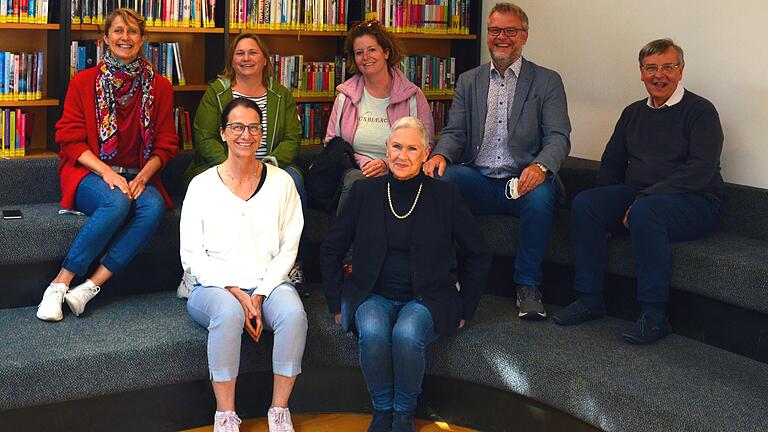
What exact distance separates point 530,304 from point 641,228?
0.55 metres

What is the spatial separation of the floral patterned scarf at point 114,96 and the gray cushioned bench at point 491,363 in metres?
0.68

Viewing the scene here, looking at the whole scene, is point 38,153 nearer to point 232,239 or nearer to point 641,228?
point 232,239

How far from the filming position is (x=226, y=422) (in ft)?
11.3

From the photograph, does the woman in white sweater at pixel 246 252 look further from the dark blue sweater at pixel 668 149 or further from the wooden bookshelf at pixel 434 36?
the wooden bookshelf at pixel 434 36

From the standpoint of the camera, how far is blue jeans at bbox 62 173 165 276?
3826mm

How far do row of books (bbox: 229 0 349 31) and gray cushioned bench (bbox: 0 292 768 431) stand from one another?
1.87m

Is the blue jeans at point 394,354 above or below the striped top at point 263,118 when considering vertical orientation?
below

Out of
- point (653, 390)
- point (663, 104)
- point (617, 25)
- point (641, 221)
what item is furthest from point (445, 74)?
point (653, 390)

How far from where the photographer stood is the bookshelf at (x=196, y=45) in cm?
476

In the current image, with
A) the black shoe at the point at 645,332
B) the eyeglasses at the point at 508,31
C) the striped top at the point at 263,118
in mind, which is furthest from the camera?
the striped top at the point at 263,118

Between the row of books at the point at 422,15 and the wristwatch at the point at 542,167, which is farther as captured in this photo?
the row of books at the point at 422,15

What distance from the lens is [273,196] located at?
3689 millimetres

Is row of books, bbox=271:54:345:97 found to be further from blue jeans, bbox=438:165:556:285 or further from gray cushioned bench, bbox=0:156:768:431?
blue jeans, bbox=438:165:556:285

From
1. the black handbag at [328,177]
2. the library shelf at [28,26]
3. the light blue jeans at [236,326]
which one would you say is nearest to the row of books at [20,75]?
the library shelf at [28,26]
